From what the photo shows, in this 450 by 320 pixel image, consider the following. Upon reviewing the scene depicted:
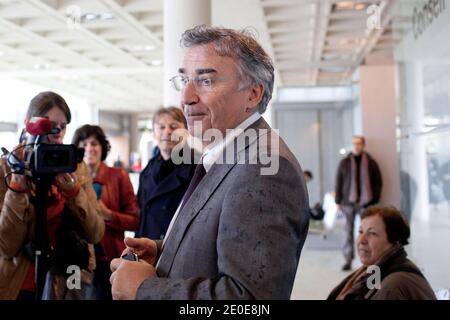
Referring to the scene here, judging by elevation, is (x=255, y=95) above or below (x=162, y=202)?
above

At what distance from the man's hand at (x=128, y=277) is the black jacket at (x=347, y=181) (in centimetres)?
425

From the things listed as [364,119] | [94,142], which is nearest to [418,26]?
[94,142]

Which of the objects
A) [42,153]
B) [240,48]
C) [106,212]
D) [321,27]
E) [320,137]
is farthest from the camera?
[320,137]

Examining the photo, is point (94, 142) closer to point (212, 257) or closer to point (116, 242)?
point (116, 242)

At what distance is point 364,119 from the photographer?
5.32 m

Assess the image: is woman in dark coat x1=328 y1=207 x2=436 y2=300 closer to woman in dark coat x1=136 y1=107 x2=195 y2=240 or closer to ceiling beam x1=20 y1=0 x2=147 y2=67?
woman in dark coat x1=136 y1=107 x2=195 y2=240

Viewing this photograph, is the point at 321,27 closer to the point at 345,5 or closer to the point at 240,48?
the point at 345,5

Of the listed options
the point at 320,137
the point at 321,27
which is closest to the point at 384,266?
the point at 321,27

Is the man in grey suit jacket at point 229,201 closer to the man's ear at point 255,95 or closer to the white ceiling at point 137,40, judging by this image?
the man's ear at point 255,95

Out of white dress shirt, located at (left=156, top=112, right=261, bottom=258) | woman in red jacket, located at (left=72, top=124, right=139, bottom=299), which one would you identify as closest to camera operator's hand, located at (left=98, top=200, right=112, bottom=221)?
woman in red jacket, located at (left=72, top=124, right=139, bottom=299)

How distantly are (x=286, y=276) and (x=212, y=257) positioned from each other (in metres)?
0.11

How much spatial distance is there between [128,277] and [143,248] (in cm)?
14

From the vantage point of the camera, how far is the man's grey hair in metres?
0.75

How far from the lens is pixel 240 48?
75 centimetres
